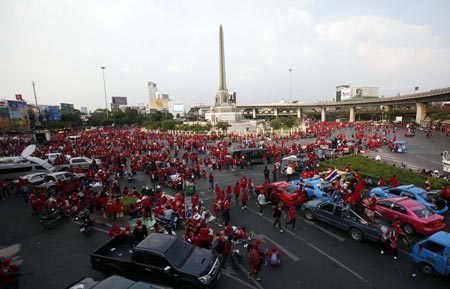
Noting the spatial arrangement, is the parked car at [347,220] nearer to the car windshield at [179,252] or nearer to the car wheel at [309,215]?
the car wheel at [309,215]

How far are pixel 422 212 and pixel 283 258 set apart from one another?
6.19m

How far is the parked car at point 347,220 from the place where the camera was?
29.3 ft

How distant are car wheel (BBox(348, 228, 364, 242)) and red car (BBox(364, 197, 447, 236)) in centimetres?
217

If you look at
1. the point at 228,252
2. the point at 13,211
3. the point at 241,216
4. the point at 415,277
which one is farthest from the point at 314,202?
the point at 13,211

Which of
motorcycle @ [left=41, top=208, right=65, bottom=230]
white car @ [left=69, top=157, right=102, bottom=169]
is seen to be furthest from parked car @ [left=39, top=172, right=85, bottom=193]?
white car @ [left=69, top=157, right=102, bottom=169]

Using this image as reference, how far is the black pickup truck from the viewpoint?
6.27m

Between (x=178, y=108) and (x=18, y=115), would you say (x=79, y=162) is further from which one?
(x=178, y=108)

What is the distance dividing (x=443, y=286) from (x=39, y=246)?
14498 mm

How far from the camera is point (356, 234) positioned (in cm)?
941

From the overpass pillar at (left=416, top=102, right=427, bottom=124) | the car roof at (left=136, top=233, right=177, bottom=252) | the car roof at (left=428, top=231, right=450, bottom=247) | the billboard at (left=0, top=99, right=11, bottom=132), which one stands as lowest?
the car roof at (left=428, top=231, right=450, bottom=247)

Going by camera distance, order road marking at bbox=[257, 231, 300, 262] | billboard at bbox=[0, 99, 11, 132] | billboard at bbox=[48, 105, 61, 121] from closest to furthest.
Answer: road marking at bbox=[257, 231, 300, 262]
billboard at bbox=[0, 99, 11, 132]
billboard at bbox=[48, 105, 61, 121]

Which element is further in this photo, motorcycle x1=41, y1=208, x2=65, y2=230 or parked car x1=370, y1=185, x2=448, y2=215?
motorcycle x1=41, y1=208, x2=65, y2=230

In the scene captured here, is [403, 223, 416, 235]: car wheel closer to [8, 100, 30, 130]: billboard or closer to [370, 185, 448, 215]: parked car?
[370, 185, 448, 215]: parked car

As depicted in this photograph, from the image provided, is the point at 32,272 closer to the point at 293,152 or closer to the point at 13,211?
the point at 13,211
